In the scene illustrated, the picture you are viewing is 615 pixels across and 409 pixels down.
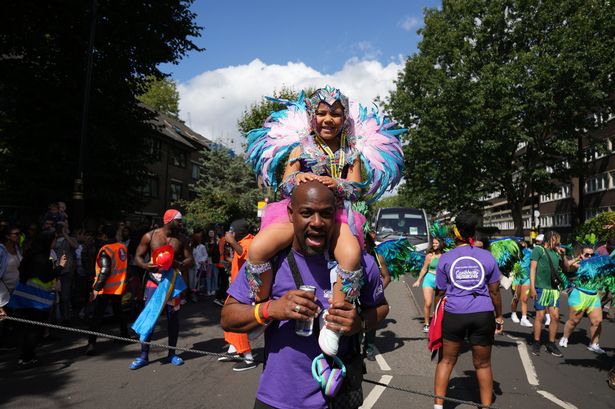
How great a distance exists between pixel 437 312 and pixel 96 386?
400cm

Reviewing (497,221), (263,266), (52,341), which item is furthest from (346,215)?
(497,221)

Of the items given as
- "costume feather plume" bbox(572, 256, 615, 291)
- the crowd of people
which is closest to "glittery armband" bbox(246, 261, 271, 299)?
the crowd of people

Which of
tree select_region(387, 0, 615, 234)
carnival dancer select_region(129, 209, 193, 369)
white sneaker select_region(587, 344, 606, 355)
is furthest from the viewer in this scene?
tree select_region(387, 0, 615, 234)

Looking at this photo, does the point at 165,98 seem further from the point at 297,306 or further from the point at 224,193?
the point at 297,306

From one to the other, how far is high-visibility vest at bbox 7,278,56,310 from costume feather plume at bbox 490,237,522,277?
21.2 ft

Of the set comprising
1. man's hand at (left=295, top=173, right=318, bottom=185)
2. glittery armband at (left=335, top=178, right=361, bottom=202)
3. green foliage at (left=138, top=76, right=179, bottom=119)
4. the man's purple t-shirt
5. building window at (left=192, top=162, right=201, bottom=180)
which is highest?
green foliage at (left=138, top=76, right=179, bottom=119)

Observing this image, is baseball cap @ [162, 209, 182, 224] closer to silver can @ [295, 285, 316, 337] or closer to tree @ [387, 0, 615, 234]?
silver can @ [295, 285, 316, 337]

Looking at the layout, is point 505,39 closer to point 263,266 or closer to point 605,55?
point 605,55

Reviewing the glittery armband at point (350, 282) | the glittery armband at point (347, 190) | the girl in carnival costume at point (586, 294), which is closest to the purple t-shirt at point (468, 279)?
the girl in carnival costume at point (586, 294)

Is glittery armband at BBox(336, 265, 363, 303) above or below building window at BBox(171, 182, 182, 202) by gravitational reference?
below

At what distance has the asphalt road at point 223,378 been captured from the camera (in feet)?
16.5

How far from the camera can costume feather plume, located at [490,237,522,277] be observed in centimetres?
707

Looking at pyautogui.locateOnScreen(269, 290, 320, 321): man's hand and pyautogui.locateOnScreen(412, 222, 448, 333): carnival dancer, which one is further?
pyautogui.locateOnScreen(412, 222, 448, 333): carnival dancer

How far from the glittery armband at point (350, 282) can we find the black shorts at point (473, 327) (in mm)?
2824
